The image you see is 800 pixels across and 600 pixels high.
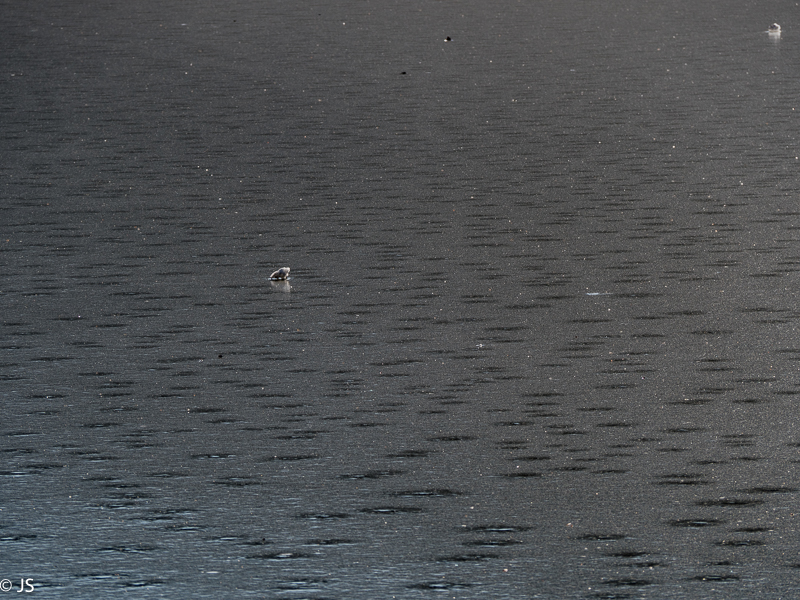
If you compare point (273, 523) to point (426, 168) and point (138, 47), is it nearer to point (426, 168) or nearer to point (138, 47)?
point (426, 168)

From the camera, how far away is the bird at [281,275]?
3.69 m

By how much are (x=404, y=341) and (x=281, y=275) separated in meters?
0.66

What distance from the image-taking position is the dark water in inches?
80.1

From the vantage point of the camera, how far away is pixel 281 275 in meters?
3.69

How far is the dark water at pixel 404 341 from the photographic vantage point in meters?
2.04

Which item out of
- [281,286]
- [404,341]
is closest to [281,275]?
[281,286]

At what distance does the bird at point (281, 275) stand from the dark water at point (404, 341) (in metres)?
0.07

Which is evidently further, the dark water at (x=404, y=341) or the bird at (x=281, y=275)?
the bird at (x=281, y=275)

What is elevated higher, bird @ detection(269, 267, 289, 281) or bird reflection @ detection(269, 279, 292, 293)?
bird @ detection(269, 267, 289, 281)

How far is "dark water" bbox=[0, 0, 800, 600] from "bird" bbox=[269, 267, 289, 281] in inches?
2.6

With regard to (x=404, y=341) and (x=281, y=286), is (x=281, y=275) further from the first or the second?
(x=404, y=341)

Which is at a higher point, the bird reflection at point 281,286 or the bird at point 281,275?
the bird at point 281,275

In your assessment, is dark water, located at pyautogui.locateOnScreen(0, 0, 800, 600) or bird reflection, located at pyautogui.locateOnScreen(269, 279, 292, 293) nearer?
dark water, located at pyautogui.locateOnScreen(0, 0, 800, 600)

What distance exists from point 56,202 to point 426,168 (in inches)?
52.7
